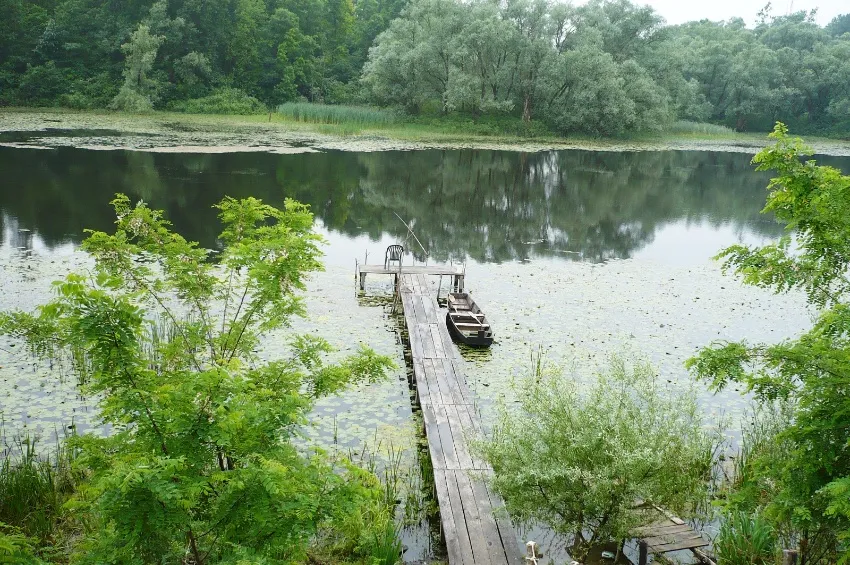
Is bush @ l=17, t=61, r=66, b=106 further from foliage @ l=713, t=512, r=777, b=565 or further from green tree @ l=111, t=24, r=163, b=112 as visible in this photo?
foliage @ l=713, t=512, r=777, b=565

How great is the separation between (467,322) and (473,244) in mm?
8422

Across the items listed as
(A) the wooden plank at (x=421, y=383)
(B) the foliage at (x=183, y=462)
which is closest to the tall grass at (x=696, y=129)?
(A) the wooden plank at (x=421, y=383)

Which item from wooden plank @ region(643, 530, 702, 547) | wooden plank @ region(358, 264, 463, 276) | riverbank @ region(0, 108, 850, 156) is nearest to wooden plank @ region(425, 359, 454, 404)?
wooden plank @ region(643, 530, 702, 547)

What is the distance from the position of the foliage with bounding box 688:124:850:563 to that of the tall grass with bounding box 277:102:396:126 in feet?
159

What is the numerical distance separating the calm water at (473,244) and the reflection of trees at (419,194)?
Answer: 0.12 m

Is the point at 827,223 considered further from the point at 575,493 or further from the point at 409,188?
the point at 409,188

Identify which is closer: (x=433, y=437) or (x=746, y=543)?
(x=746, y=543)

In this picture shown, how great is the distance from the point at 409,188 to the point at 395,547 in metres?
25.0

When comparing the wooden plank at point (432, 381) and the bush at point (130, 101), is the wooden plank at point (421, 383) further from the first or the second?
the bush at point (130, 101)

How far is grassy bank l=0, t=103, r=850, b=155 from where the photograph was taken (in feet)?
148

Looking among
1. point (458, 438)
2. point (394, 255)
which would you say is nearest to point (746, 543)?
point (458, 438)

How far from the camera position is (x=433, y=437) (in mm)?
9852

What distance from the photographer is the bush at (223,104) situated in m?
58.5

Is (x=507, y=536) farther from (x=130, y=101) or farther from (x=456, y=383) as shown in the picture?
(x=130, y=101)
